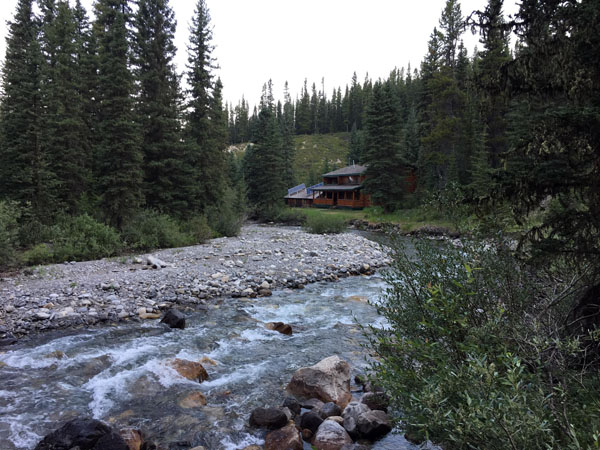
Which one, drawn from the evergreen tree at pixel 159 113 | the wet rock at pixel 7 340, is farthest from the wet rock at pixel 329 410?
the evergreen tree at pixel 159 113

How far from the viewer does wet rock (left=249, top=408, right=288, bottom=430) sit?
4.79 m

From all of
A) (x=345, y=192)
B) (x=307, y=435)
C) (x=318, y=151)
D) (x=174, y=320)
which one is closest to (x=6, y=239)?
(x=174, y=320)

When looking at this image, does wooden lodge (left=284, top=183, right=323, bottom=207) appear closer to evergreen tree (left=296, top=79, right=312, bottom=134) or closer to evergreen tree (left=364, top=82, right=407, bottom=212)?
evergreen tree (left=364, top=82, right=407, bottom=212)

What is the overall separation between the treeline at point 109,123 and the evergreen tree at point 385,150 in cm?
1530

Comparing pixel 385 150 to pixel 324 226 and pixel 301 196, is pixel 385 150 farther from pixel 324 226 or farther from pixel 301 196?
pixel 301 196

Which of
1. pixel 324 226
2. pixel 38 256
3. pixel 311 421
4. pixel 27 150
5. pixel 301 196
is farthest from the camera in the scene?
pixel 301 196

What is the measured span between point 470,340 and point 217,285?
9661 millimetres

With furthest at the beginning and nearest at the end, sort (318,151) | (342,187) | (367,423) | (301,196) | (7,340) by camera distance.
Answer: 1. (318,151)
2. (301,196)
3. (342,187)
4. (7,340)
5. (367,423)

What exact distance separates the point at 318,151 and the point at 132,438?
9487 centimetres

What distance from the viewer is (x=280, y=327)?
8.38 m

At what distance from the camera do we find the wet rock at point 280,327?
326 inches

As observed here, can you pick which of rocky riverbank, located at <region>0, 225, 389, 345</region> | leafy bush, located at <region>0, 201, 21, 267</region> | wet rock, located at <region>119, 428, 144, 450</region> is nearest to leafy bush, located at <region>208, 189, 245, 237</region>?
rocky riverbank, located at <region>0, 225, 389, 345</region>

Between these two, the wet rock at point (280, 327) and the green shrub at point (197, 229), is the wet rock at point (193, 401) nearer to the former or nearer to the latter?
the wet rock at point (280, 327)

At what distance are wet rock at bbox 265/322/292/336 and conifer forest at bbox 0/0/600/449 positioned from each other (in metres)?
4.20
